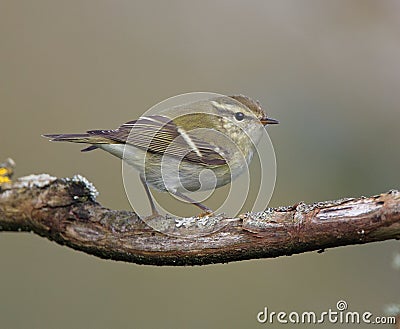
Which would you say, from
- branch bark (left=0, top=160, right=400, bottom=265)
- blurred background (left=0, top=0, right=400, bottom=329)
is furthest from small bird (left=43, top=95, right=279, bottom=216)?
blurred background (left=0, top=0, right=400, bottom=329)

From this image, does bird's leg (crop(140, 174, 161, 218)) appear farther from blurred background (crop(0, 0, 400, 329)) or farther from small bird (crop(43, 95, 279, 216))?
blurred background (crop(0, 0, 400, 329))

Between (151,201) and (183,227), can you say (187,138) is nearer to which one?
Answer: (151,201)

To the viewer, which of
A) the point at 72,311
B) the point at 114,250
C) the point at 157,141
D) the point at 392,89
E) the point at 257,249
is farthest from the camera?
the point at 392,89

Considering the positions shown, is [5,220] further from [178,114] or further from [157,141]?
[178,114]

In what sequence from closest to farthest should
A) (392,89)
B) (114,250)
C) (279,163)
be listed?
(114,250) < (279,163) < (392,89)

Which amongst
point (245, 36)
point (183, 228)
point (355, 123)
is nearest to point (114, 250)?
point (183, 228)

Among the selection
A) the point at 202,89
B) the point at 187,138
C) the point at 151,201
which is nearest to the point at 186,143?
the point at 187,138
